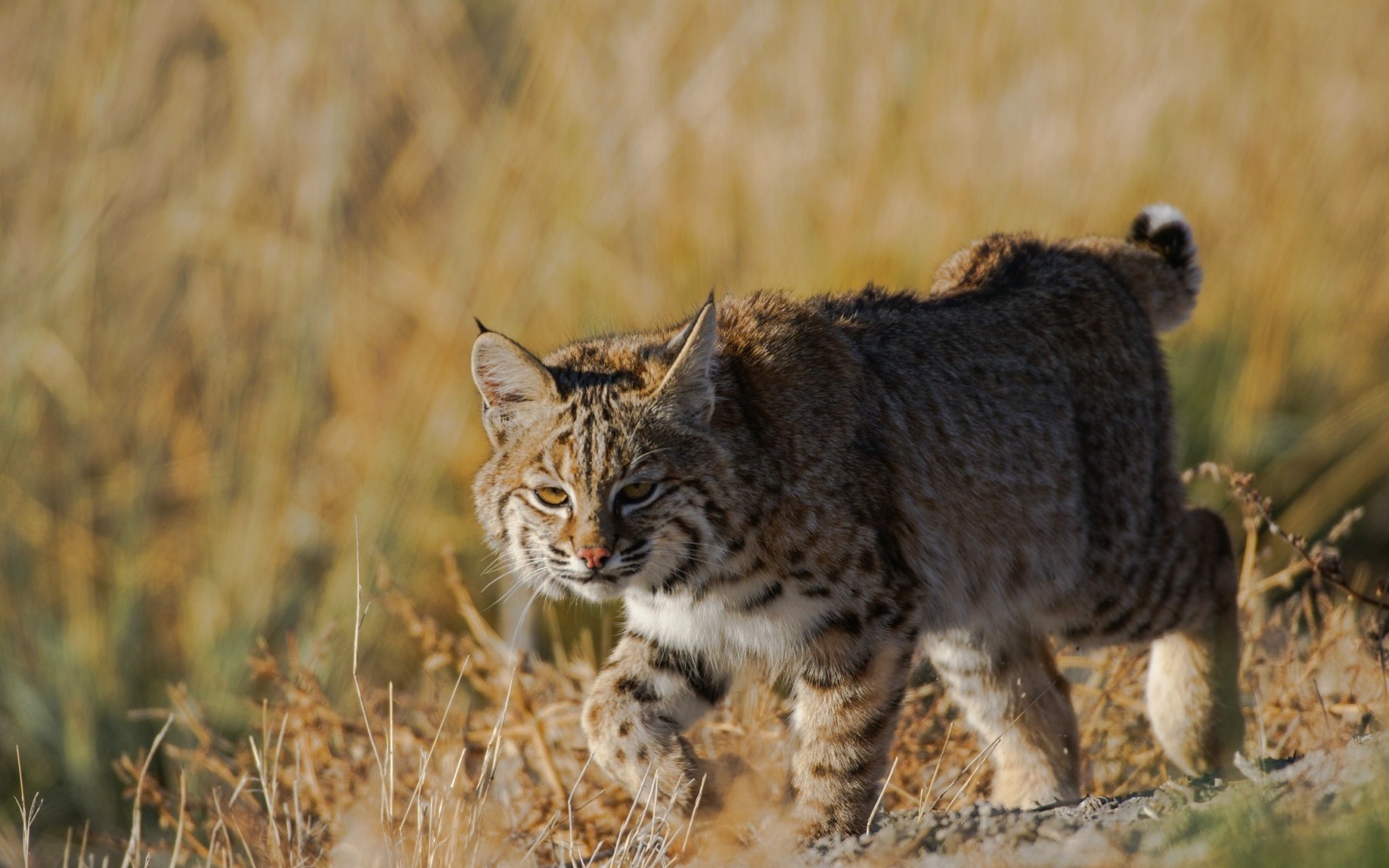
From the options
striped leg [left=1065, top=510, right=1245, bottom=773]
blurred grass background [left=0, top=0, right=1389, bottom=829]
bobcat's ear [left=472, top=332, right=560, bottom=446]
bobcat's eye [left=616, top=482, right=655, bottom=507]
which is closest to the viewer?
bobcat's eye [left=616, top=482, right=655, bottom=507]

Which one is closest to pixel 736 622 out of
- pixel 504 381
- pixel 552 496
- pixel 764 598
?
pixel 764 598

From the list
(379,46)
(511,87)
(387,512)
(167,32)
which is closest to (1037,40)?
(511,87)

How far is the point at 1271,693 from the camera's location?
560 centimetres

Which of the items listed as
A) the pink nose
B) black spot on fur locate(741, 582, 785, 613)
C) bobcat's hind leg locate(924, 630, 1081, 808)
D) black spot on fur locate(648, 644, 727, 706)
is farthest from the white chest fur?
bobcat's hind leg locate(924, 630, 1081, 808)

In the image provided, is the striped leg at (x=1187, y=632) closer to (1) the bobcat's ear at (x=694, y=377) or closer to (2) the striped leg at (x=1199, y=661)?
(2) the striped leg at (x=1199, y=661)

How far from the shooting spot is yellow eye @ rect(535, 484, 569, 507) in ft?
13.6

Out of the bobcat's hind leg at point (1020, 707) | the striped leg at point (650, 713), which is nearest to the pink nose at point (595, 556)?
the striped leg at point (650, 713)

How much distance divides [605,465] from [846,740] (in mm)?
979

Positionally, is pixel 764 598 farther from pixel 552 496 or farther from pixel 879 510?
pixel 552 496

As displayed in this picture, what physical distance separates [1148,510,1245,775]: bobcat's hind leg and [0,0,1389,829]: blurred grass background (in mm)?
3175

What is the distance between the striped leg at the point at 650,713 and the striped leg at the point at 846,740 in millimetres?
301

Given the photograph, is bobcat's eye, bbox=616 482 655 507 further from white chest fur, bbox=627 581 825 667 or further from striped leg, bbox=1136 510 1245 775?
striped leg, bbox=1136 510 1245 775

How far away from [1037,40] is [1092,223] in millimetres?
1136

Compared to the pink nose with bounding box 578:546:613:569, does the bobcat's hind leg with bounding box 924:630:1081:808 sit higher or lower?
lower
